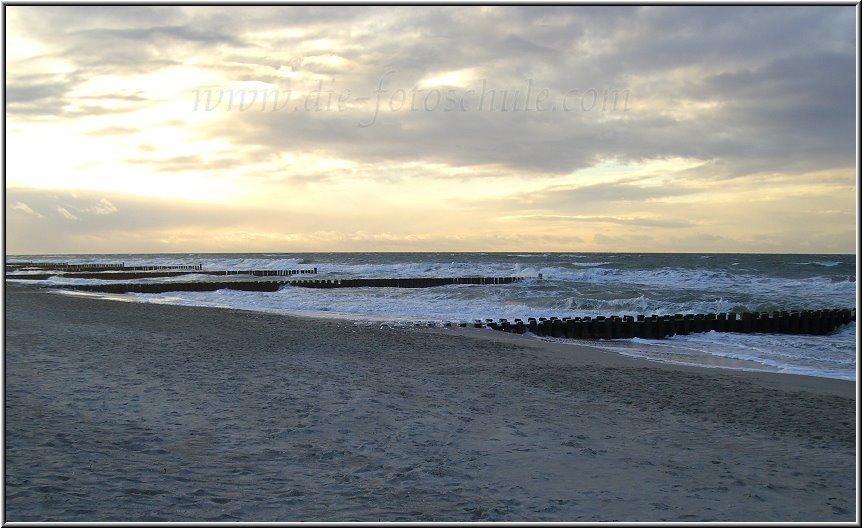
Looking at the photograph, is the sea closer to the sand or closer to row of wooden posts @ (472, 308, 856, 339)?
row of wooden posts @ (472, 308, 856, 339)

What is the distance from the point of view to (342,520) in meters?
4.51

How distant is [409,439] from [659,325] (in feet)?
47.7

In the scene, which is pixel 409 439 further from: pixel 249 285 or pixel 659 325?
pixel 249 285

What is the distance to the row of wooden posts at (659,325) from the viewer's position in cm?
1888

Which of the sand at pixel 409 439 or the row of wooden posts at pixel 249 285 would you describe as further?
the row of wooden posts at pixel 249 285

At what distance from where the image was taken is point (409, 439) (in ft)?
21.6

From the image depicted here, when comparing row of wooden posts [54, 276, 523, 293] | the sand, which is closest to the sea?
row of wooden posts [54, 276, 523, 293]

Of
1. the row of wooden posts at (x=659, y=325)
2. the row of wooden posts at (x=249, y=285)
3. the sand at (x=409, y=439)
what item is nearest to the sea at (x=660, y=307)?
the row of wooden posts at (x=659, y=325)

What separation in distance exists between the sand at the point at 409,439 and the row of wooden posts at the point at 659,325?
660 centimetres

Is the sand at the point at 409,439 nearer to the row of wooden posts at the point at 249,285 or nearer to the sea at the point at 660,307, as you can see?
the sea at the point at 660,307

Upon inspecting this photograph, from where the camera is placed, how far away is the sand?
484 cm

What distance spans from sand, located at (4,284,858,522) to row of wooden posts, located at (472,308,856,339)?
660 centimetres

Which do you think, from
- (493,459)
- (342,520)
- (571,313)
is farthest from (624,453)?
(571,313)

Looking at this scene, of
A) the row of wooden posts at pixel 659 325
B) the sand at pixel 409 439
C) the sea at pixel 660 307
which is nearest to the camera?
the sand at pixel 409 439
